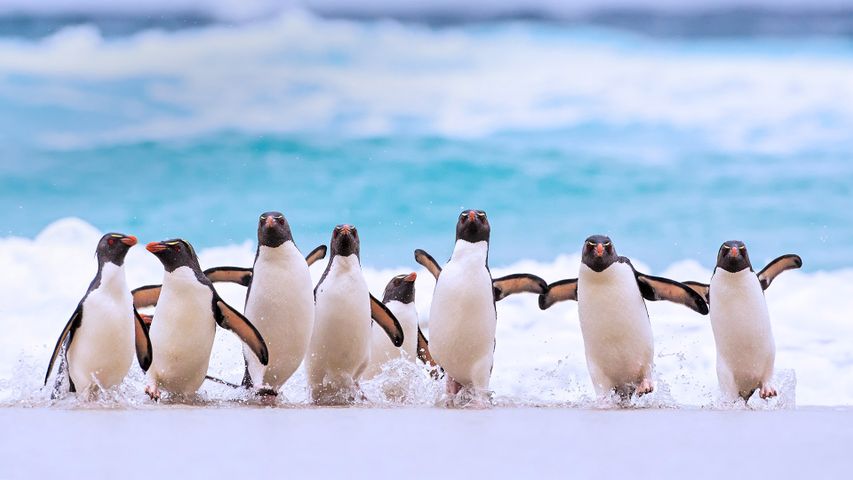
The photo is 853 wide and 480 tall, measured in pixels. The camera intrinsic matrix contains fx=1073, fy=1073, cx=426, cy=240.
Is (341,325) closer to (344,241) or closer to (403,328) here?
(344,241)

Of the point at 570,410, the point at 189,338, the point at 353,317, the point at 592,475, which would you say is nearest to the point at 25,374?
the point at 189,338

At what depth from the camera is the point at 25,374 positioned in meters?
5.19

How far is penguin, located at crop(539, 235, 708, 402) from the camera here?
16.3 feet

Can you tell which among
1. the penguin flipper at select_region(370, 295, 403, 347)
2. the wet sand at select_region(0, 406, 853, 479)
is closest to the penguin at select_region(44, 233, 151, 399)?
the wet sand at select_region(0, 406, 853, 479)

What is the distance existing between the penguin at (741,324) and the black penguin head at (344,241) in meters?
1.74

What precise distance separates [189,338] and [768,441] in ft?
8.63

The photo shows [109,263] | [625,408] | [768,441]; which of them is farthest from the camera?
[625,408]

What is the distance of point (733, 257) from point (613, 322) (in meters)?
0.66

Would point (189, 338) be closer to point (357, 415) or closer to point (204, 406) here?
point (204, 406)

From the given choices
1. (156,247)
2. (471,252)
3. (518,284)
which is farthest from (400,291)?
(156,247)

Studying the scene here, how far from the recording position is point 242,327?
476cm

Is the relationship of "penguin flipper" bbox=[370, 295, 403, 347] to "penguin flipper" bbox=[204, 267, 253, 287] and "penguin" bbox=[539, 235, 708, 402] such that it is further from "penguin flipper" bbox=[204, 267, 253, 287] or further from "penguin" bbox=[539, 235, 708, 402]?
"penguin" bbox=[539, 235, 708, 402]

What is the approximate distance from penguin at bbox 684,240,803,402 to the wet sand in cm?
104

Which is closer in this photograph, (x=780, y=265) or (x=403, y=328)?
(x=403, y=328)
